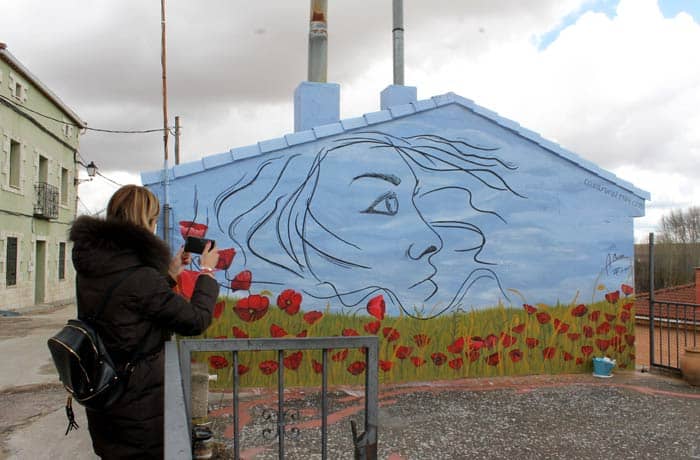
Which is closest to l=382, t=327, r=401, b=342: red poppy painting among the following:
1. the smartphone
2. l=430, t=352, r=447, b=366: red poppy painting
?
l=430, t=352, r=447, b=366: red poppy painting

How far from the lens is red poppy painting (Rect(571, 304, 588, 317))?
25.2 feet

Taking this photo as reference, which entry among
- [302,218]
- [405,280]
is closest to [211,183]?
[302,218]

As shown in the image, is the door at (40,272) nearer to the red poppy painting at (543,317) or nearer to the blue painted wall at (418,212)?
the blue painted wall at (418,212)

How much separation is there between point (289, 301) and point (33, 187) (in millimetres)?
16289

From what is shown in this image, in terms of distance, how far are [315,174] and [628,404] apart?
422 cm

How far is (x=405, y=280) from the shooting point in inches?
277

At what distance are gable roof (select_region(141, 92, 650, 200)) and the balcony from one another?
15.8 meters

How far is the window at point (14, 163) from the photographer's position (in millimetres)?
17928

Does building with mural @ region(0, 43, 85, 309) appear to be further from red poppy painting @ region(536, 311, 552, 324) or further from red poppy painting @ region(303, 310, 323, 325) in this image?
red poppy painting @ region(536, 311, 552, 324)

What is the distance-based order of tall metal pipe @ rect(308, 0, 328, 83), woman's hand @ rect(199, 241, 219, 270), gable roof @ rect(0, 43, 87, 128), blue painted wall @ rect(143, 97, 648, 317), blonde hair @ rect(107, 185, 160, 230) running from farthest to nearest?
gable roof @ rect(0, 43, 87, 128) < tall metal pipe @ rect(308, 0, 328, 83) < blue painted wall @ rect(143, 97, 648, 317) < woman's hand @ rect(199, 241, 219, 270) < blonde hair @ rect(107, 185, 160, 230)

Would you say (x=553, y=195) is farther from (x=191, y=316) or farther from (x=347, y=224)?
(x=191, y=316)

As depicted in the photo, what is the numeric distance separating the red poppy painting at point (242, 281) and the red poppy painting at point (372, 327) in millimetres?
1467

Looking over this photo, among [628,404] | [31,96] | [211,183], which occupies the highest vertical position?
[31,96]

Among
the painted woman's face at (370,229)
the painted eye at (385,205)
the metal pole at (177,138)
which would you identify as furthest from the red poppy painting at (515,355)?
the metal pole at (177,138)
